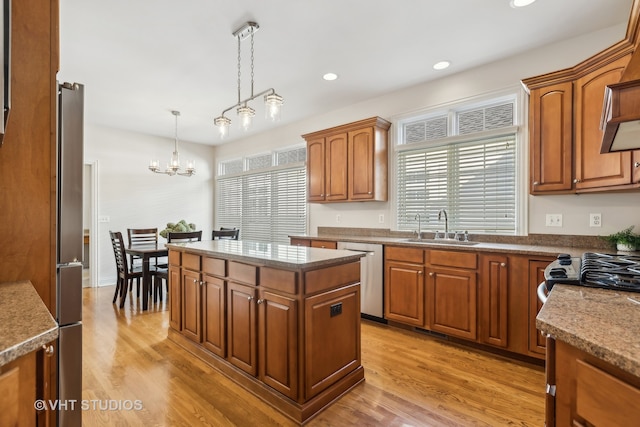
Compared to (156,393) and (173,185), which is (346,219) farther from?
(173,185)

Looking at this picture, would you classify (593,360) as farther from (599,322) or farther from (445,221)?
(445,221)

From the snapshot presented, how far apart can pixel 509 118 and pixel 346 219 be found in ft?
7.31

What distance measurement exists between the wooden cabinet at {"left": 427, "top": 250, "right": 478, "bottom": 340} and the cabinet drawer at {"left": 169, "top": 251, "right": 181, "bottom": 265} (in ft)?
7.60

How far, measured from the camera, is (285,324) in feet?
6.32

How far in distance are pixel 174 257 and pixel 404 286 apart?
87.9 inches

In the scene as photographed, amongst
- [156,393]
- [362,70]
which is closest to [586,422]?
[156,393]

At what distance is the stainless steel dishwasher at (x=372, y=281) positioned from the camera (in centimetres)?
336

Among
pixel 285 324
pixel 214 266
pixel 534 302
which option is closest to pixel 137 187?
pixel 214 266

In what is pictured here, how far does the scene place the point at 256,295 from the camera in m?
2.11

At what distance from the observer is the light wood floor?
1858 mm

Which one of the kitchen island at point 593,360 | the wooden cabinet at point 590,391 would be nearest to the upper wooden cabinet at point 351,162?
the kitchen island at point 593,360

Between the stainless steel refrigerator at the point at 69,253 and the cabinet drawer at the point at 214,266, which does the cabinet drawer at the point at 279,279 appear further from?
the stainless steel refrigerator at the point at 69,253

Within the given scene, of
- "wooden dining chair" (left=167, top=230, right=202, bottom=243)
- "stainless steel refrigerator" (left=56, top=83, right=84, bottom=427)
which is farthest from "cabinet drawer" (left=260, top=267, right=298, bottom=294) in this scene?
"wooden dining chair" (left=167, top=230, right=202, bottom=243)

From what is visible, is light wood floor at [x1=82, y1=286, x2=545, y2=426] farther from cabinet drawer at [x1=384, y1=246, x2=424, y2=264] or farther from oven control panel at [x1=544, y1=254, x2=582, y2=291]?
oven control panel at [x1=544, y1=254, x2=582, y2=291]
